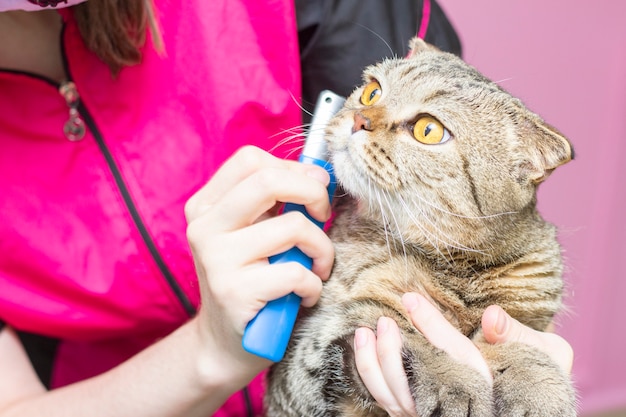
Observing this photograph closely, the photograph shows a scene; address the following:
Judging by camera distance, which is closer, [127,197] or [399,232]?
[399,232]

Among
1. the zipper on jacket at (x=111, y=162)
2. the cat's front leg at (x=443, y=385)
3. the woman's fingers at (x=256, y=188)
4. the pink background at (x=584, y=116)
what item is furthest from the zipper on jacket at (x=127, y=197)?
the pink background at (x=584, y=116)

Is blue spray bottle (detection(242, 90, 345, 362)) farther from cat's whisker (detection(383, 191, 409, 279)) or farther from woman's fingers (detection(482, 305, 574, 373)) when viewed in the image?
woman's fingers (detection(482, 305, 574, 373))

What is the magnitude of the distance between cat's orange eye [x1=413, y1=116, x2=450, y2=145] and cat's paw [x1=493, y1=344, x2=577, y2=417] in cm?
26

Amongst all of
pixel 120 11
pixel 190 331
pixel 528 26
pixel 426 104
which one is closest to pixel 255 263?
pixel 190 331

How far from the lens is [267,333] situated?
2.29 ft

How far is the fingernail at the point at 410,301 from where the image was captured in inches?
28.8

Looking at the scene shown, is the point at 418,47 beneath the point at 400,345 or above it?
above

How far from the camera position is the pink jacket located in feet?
2.94

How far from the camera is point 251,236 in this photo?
715 mm

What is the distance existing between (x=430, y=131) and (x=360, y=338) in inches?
10.4

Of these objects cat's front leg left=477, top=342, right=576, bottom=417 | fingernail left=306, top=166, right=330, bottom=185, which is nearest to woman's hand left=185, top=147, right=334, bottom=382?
fingernail left=306, top=166, right=330, bottom=185

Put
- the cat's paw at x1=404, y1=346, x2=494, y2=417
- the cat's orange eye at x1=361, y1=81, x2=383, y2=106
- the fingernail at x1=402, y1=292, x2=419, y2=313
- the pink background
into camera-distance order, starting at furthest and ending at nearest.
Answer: the pink background → the cat's orange eye at x1=361, y1=81, x2=383, y2=106 → the fingernail at x1=402, y1=292, x2=419, y2=313 → the cat's paw at x1=404, y1=346, x2=494, y2=417

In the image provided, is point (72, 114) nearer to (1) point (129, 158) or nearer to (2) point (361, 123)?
(1) point (129, 158)

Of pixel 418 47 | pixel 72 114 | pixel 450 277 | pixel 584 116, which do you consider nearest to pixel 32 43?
pixel 72 114
